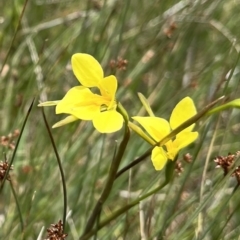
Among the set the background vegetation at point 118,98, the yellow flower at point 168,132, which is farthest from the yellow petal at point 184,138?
the background vegetation at point 118,98

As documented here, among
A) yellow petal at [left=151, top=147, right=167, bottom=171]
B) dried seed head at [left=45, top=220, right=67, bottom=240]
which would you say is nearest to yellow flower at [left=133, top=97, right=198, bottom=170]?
yellow petal at [left=151, top=147, right=167, bottom=171]

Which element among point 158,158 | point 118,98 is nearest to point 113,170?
point 158,158

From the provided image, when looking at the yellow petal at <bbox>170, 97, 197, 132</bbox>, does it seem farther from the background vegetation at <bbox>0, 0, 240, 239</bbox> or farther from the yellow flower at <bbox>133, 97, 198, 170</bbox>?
the background vegetation at <bbox>0, 0, 240, 239</bbox>

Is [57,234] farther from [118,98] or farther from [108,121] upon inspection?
[118,98]

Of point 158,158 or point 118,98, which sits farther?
point 118,98

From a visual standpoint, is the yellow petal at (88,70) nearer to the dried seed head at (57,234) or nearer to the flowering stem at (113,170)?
the flowering stem at (113,170)

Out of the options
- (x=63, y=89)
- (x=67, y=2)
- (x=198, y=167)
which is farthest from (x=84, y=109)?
(x=67, y=2)
